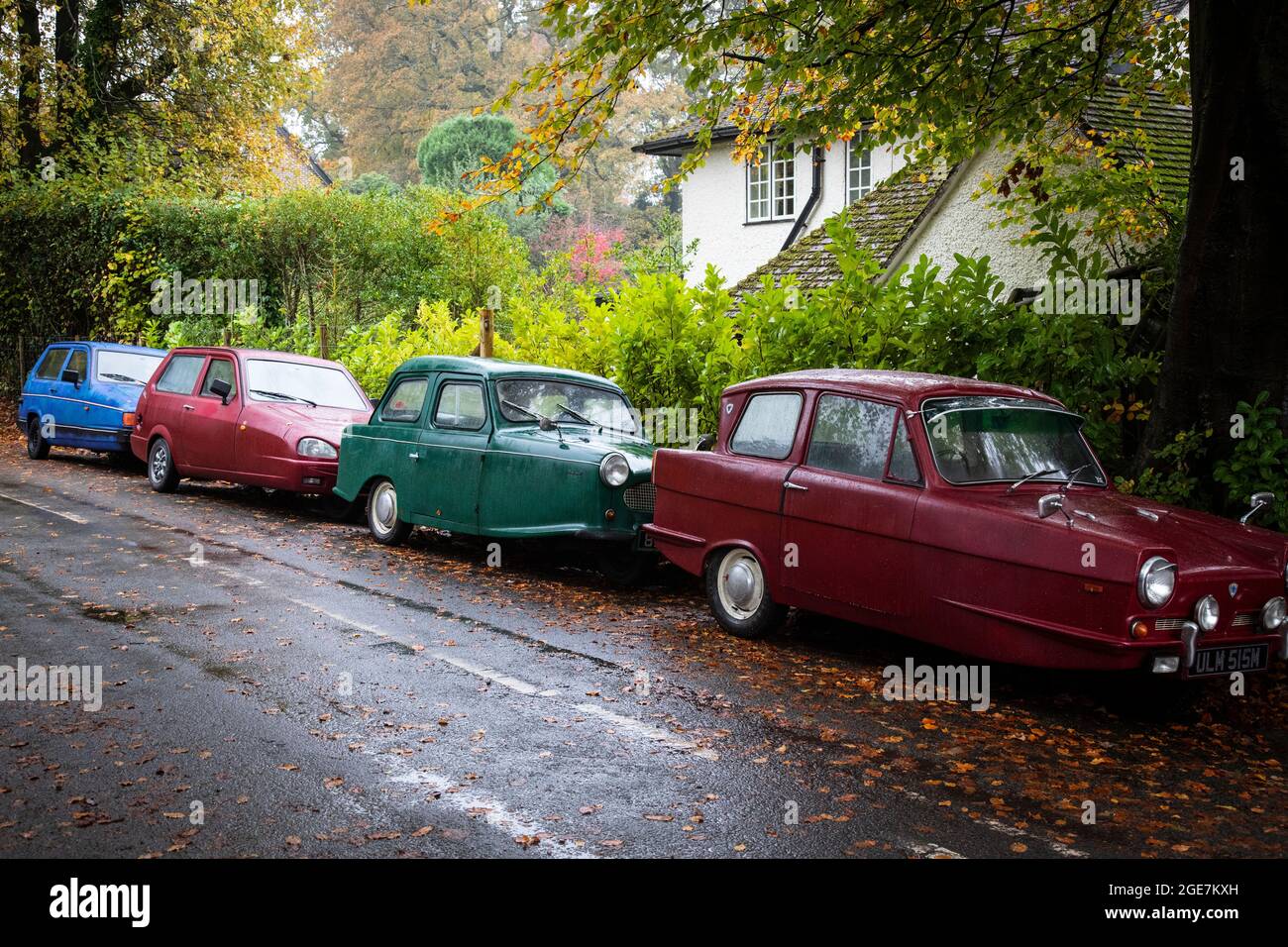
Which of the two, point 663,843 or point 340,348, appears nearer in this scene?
point 663,843

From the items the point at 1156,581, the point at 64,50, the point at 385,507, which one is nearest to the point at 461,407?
the point at 385,507

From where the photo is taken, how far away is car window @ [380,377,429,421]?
12.0 metres

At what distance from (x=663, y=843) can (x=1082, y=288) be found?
673 centimetres

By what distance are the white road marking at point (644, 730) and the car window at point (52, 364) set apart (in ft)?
50.4

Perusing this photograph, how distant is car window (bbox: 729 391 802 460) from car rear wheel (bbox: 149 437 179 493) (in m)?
9.65

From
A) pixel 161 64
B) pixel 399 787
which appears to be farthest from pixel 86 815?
pixel 161 64

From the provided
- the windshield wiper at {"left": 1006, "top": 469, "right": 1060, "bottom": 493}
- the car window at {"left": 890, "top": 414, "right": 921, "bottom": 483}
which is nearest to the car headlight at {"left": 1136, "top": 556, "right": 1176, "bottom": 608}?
the windshield wiper at {"left": 1006, "top": 469, "right": 1060, "bottom": 493}

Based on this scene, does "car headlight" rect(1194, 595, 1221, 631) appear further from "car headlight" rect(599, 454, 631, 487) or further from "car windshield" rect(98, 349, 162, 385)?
"car windshield" rect(98, 349, 162, 385)

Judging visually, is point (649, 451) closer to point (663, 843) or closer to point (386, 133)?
point (663, 843)

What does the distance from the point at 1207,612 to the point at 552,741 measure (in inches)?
134

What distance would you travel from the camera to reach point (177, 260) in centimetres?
2377

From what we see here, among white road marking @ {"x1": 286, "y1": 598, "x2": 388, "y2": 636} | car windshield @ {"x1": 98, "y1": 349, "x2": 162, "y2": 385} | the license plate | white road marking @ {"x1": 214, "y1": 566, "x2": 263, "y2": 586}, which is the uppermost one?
car windshield @ {"x1": 98, "y1": 349, "x2": 162, "y2": 385}

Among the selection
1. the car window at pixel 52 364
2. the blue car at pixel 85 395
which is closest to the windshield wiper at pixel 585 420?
the blue car at pixel 85 395

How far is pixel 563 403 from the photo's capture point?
11359mm
